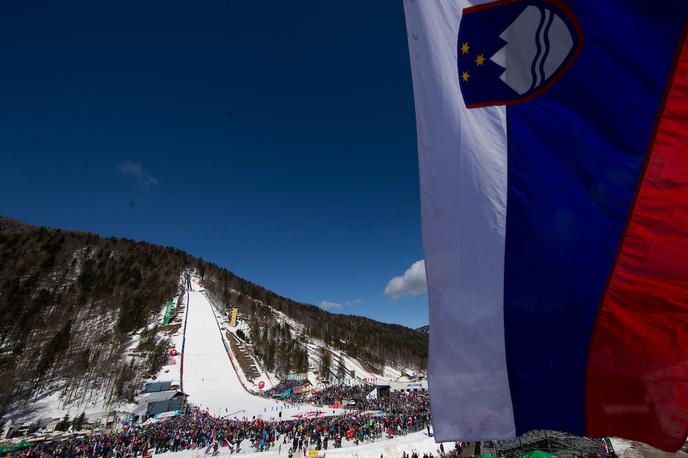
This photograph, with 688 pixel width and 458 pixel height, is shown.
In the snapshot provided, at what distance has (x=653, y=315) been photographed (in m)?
2.24

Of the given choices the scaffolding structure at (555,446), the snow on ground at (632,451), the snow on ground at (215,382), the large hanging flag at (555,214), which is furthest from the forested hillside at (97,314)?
the snow on ground at (632,451)

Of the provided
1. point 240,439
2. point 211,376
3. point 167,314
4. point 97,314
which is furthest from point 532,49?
point 97,314

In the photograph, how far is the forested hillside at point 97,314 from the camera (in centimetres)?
5266

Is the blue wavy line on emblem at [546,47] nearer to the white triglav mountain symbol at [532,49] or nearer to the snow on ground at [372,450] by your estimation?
the white triglav mountain symbol at [532,49]

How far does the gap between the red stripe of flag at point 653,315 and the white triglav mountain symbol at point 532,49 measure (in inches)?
27.5

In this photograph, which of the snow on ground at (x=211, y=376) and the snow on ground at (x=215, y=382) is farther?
the snow on ground at (x=211, y=376)

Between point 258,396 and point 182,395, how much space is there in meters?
11.6

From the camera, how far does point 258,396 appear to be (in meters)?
51.1

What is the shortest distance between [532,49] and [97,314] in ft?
336

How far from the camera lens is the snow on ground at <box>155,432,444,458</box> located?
1883 cm

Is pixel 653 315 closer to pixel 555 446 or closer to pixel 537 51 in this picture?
pixel 537 51

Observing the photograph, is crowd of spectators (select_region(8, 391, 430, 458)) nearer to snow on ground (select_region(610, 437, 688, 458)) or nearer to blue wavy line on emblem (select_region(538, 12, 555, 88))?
snow on ground (select_region(610, 437, 688, 458))

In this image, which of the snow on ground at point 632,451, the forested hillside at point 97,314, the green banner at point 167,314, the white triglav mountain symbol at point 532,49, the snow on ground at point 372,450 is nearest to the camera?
the white triglav mountain symbol at point 532,49

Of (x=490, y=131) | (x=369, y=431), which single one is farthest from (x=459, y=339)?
(x=369, y=431)
